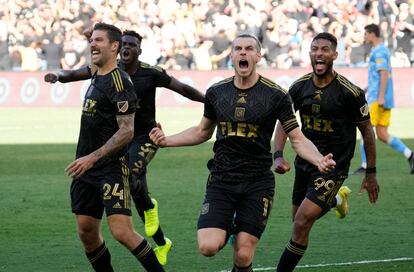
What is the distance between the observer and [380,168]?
19438 millimetres

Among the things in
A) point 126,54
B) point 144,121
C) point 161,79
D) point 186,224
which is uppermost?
point 126,54

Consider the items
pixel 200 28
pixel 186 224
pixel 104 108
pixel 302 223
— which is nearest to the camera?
pixel 104 108

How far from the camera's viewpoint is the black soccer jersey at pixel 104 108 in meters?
9.34

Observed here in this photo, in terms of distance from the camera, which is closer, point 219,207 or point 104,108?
point 219,207

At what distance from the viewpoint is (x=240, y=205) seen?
9.23 metres

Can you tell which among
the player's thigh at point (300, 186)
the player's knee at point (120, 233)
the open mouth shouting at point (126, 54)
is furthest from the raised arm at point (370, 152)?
the open mouth shouting at point (126, 54)

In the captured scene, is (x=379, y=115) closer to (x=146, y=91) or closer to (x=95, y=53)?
(x=146, y=91)

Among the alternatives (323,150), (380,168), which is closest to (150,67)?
(323,150)

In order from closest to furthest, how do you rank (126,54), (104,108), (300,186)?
(104,108) < (300,186) < (126,54)

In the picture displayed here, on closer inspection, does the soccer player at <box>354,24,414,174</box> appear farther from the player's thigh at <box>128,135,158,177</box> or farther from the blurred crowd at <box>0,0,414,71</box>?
the blurred crowd at <box>0,0,414,71</box>

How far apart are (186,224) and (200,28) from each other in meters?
23.9

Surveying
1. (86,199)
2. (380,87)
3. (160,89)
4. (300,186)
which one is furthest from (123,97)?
(160,89)

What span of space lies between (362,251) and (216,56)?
80.0ft

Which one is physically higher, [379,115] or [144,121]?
[144,121]
